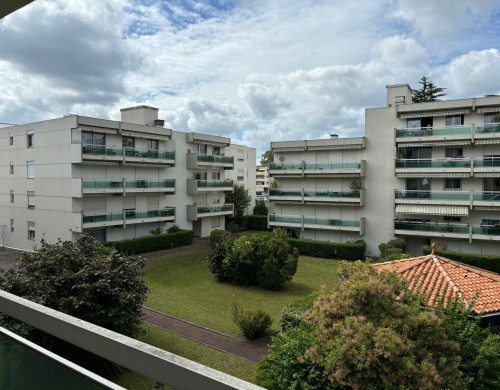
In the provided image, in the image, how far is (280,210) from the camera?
38.9 meters

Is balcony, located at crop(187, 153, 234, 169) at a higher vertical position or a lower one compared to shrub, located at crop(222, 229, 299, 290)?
higher

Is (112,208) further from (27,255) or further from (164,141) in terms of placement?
(27,255)

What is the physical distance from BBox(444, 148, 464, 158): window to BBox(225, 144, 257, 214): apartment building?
3195 centimetres

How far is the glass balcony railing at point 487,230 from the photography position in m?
28.7

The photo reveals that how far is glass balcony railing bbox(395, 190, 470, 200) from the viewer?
2975 centimetres

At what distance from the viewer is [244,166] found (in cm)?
6206

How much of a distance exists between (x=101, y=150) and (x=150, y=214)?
7.46 m

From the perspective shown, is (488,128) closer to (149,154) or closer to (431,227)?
(431,227)

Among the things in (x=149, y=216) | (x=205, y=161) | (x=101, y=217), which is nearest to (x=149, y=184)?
(x=149, y=216)

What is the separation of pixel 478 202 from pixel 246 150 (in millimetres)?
38953

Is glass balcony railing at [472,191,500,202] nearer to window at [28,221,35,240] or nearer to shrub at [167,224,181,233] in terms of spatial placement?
shrub at [167,224,181,233]

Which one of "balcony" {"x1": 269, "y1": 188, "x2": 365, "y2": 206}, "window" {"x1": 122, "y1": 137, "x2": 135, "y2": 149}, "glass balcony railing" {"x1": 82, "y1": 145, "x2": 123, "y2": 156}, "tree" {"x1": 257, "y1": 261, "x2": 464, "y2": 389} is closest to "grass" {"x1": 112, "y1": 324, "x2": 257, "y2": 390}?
"tree" {"x1": 257, "y1": 261, "x2": 464, "y2": 389}

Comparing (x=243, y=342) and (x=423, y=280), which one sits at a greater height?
(x=423, y=280)

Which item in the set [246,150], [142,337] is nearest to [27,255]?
[142,337]
